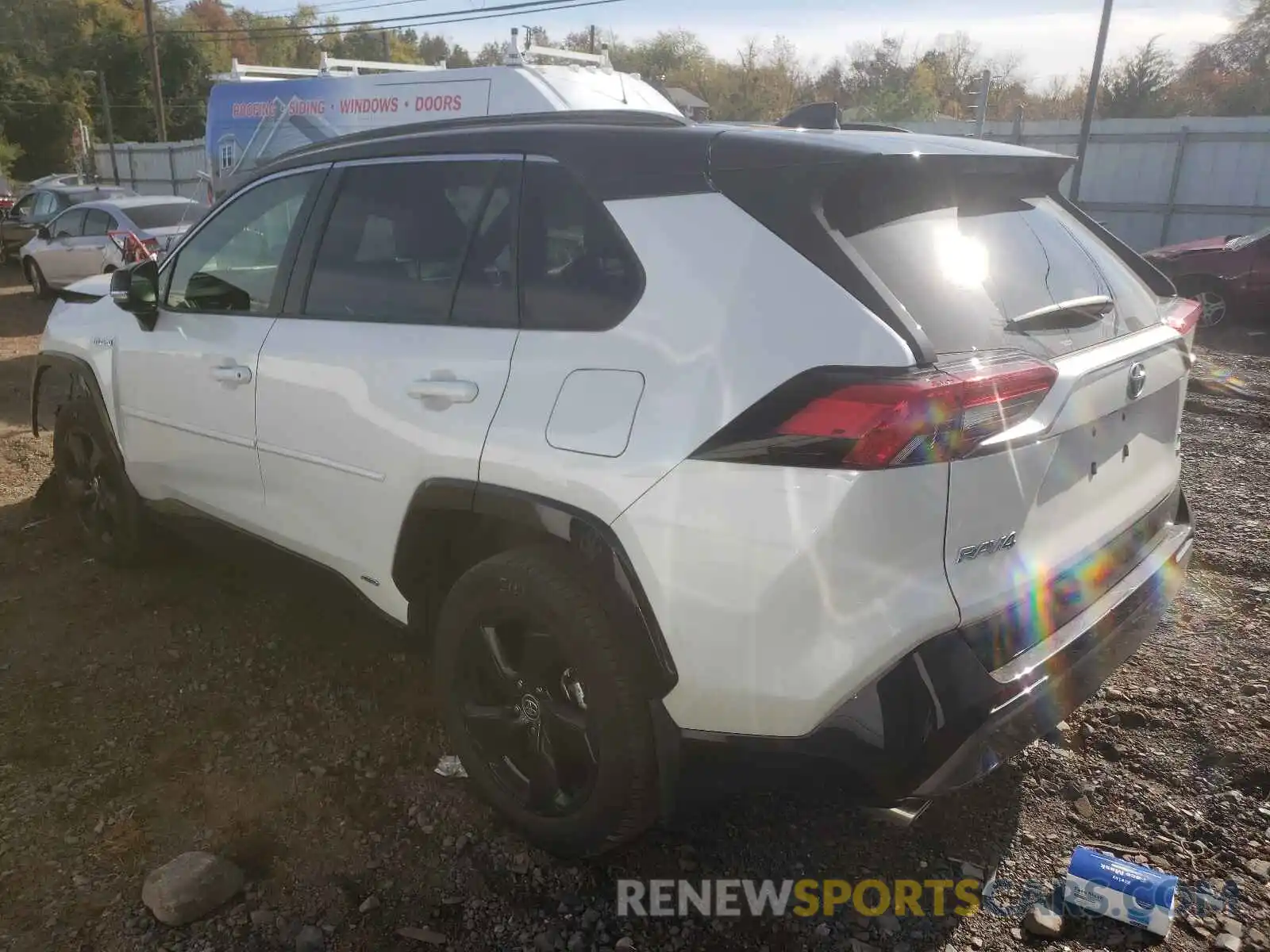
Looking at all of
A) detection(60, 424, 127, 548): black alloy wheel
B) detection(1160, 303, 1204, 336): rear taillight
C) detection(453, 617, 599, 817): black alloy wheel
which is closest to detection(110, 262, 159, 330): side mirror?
detection(60, 424, 127, 548): black alloy wheel

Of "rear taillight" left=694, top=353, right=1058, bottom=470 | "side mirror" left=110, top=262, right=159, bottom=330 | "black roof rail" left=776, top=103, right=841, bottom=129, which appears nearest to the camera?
"rear taillight" left=694, top=353, right=1058, bottom=470

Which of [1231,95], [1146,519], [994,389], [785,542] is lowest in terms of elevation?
[1146,519]

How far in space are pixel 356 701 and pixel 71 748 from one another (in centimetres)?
87

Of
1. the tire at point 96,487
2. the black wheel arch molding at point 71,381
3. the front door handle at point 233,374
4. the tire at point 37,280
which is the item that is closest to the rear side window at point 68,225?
the tire at point 37,280

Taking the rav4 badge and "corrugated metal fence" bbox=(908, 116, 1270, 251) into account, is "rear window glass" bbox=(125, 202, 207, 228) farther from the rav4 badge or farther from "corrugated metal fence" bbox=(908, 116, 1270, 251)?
"corrugated metal fence" bbox=(908, 116, 1270, 251)

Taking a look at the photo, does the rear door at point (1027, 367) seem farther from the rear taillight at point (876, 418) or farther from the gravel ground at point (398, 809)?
the gravel ground at point (398, 809)

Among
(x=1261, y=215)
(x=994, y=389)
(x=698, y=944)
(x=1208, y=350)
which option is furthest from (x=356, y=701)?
(x=1261, y=215)

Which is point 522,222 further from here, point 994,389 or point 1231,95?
point 1231,95

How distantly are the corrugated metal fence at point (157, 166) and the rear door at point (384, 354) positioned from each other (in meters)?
23.5

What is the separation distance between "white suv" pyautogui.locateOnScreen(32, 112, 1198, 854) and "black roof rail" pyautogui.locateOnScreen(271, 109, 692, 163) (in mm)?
23

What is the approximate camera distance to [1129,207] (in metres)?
17.9

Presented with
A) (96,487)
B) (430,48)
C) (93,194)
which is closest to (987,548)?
(96,487)

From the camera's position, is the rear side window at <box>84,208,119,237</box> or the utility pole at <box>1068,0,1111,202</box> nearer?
the rear side window at <box>84,208,119,237</box>

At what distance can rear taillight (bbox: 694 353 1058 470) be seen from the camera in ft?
6.09
